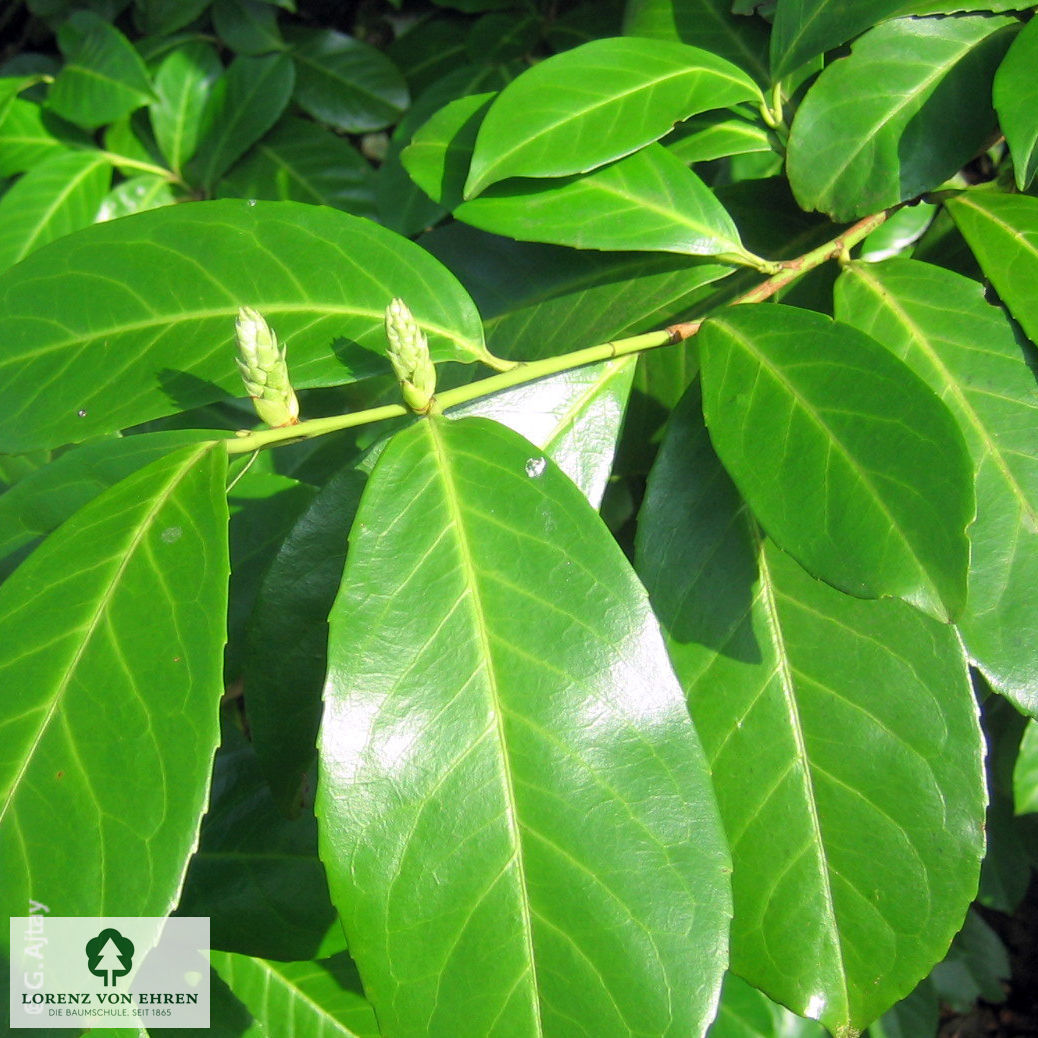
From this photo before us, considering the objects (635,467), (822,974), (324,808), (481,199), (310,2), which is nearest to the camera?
(324,808)

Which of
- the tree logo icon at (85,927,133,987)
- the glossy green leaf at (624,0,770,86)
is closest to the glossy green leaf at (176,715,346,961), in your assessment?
the tree logo icon at (85,927,133,987)

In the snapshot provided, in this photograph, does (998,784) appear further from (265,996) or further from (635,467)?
(265,996)

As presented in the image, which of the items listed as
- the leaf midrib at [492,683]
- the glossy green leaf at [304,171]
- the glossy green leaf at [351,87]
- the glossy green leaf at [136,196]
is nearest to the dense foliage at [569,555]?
the leaf midrib at [492,683]

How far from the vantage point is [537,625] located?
2.43ft

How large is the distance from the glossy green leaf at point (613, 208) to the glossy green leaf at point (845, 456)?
0.18 meters

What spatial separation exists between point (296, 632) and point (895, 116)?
81 centimetres

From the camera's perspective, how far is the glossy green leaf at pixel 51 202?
1.96 metres

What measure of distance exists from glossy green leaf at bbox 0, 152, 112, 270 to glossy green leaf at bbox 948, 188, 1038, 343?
1752mm

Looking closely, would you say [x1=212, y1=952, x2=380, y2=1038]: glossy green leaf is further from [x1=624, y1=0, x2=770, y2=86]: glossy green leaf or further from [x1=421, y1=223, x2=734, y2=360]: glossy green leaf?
[x1=624, y1=0, x2=770, y2=86]: glossy green leaf

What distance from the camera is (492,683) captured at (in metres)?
0.73

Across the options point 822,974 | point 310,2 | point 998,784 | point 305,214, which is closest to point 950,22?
point 305,214

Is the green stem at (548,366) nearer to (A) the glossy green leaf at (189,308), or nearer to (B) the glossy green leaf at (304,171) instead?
(A) the glossy green leaf at (189,308)

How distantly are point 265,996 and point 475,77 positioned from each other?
5.78 feet

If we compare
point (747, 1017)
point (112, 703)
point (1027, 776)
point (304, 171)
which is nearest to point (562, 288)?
point (112, 703)
